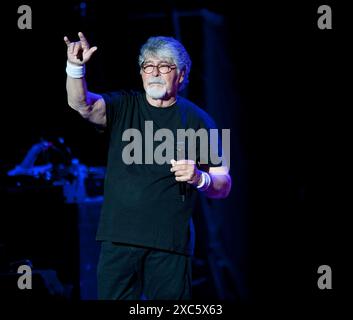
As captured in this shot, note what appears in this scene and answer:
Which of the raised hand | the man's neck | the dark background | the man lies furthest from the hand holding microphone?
the dark background

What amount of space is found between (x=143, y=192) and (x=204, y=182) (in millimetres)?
296

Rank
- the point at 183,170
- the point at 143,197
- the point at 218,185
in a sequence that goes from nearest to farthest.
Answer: the point at 183,170 < the point at 143,197 < the point at 218,185

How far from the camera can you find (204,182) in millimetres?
2645

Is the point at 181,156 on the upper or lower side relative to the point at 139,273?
upper

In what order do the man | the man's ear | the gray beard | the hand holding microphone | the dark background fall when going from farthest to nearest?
1. the dark background
2. the man's ear
3. the gray beard
4. the man
5. the hand holding microphone

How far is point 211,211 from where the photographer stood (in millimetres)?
5297

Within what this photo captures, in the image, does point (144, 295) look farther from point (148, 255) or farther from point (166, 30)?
point (166, 30)

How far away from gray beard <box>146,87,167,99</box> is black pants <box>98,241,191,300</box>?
2.44 feet

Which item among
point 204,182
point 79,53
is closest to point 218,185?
point 204,182

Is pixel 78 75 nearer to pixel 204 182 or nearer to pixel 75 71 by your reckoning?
pixel 75 71

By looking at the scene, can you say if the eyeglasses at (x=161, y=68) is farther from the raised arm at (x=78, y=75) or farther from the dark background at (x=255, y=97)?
the dark background at (x=255, y=97)

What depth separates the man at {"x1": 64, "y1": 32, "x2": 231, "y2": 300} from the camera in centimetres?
261

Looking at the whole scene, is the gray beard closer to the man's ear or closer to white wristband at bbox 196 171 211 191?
the man's ear

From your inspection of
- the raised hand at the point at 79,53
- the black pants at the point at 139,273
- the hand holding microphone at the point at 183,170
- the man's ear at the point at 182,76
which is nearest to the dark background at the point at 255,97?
the man's ear at the point at 182,76
